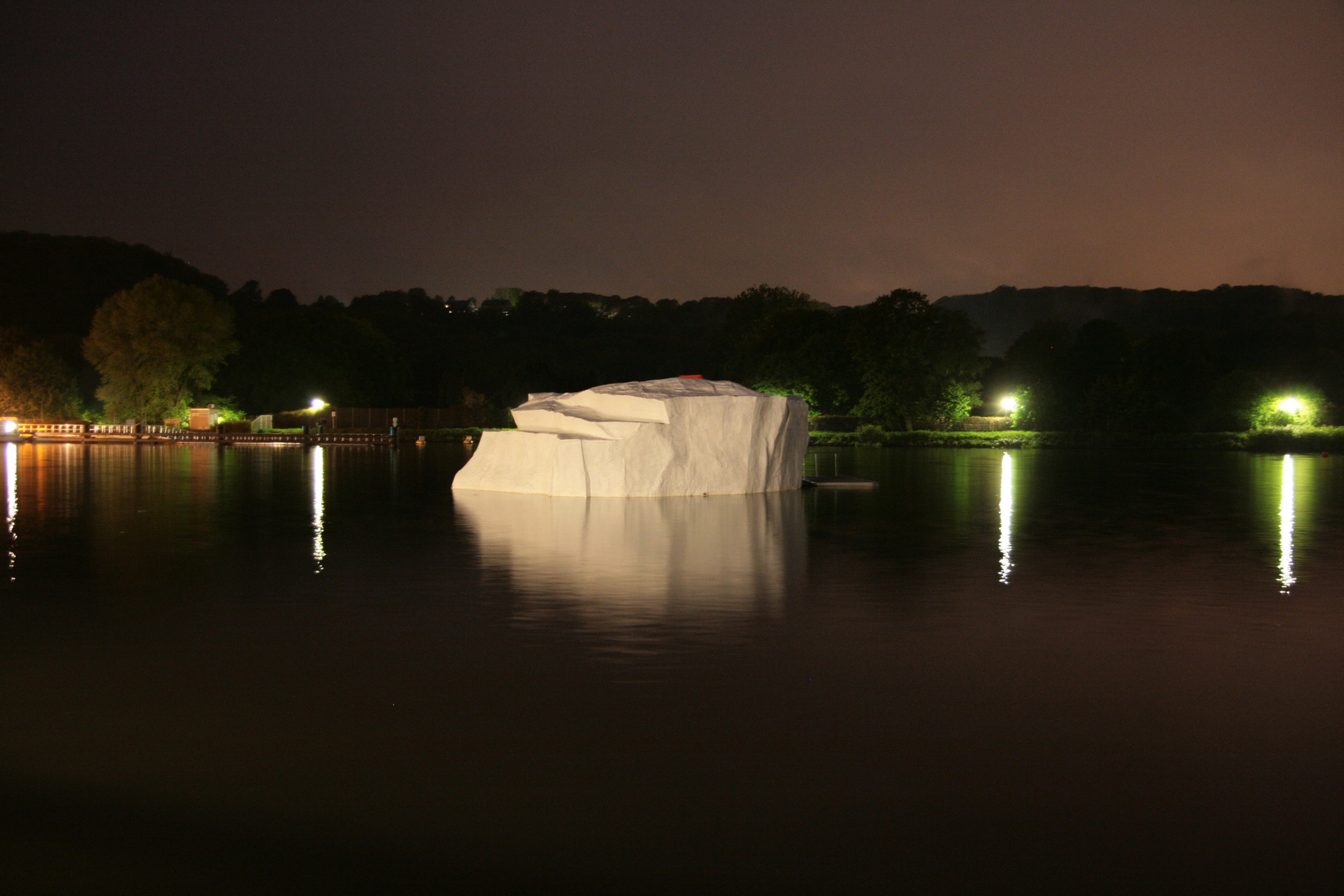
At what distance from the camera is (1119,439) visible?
5834 cm

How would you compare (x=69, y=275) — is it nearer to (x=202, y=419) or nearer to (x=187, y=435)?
(x=202, y=419)

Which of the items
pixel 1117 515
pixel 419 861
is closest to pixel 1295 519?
pixel 1117 515

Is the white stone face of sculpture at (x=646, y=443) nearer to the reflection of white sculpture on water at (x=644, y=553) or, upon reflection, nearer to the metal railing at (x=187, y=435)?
the reflection of white sculpture on water at (x=644, y=553)

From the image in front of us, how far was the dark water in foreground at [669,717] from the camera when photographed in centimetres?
467

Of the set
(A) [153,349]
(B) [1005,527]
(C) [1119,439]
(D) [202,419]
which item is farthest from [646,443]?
(A) [153,349]

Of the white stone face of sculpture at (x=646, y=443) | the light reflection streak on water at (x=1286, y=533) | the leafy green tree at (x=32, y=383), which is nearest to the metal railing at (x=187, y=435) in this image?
the leafy green tree at (x=32, y=383)

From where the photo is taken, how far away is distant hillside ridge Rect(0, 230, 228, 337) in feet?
347

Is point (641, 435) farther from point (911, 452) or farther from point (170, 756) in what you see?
point (911, 452)

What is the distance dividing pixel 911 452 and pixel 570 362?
67829mm

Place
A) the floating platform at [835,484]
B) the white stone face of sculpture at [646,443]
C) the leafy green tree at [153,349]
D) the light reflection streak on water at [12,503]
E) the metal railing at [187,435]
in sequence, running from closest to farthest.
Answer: the light reflection streak on water at [12,503] < the white stone face of sculpture at [646,443] < the floating platform at [835,484] < the metal railing at [187,435] < the leafy green tree at [153,349]

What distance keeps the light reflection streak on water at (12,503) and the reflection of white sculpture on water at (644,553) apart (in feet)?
18.8

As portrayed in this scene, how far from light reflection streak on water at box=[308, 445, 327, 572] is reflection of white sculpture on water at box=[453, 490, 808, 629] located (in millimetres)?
1960

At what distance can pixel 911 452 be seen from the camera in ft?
174

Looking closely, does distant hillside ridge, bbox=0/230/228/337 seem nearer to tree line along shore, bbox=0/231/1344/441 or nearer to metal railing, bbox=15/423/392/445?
tree line along shore, bbox=0/231/1344/441
